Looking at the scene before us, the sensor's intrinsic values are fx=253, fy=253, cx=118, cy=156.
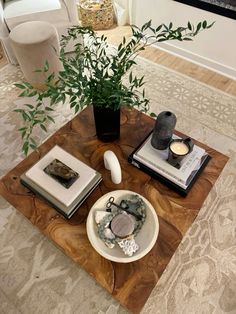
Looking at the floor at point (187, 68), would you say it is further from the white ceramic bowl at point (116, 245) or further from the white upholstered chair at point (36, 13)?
the white ceramic bowl at point (116, 245)

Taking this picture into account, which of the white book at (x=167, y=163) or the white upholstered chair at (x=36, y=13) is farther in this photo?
the white upholstered chair at (x=36, y=13)

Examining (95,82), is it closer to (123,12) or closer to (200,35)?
(200,35)

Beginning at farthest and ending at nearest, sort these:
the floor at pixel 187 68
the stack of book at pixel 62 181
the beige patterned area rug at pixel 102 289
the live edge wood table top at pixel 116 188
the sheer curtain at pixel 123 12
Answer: the sheer curtain at pixel 123 12, the floor at pixel 187 68, the beige patterned area rug at pixel 102 289, the stack of book at pixel 62 181, the live edge wood table top at pixel 116 188

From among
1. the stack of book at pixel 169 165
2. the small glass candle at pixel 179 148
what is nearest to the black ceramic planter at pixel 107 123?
the stack of book at pixel 169 165

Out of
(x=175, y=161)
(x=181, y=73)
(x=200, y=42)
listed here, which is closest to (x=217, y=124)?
(x=181, y=73)

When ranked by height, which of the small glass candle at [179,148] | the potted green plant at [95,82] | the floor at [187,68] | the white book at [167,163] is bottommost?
the floor at [187,68]

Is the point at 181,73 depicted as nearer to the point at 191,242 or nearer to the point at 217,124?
the point at 217,124

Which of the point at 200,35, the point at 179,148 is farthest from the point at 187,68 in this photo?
the point at 179,148

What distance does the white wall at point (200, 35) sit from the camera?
6.36ft

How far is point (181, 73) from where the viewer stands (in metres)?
2.15

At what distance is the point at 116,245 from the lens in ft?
3.06

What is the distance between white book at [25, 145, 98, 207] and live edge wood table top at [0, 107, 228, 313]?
2.6 inches

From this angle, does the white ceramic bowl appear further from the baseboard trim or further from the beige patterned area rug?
the baseboard trim

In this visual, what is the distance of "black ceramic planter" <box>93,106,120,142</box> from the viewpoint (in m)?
1.08
